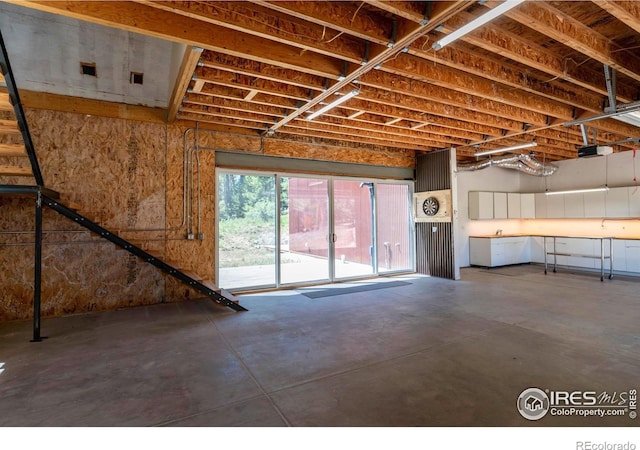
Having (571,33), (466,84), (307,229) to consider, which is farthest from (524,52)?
(307,229)

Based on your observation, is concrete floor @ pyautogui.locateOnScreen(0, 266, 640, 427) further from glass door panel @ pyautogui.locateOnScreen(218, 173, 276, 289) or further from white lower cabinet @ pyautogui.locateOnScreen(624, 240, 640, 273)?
white lower cabinet @ pyautogui.locateOnScreen(624, 240, 640, 273)

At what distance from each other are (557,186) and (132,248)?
11.0 meters

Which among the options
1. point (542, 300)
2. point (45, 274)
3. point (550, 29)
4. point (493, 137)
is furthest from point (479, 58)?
point (45, 274)

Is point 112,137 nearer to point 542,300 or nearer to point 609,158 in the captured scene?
point 542,300

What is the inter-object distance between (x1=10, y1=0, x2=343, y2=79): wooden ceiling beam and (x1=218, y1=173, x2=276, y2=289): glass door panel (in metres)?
3.05

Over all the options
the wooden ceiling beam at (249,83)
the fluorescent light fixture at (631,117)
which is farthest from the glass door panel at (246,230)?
the fluorescent light fixture at (631,117)

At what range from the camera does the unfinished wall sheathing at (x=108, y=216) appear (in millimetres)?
4539

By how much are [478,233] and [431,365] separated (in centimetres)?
736

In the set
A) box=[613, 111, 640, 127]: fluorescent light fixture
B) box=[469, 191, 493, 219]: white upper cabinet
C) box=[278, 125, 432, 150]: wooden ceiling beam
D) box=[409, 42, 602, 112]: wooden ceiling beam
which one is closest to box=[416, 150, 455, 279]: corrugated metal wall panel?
box=[278, 125, 432, 150]: wooden ceiling beam

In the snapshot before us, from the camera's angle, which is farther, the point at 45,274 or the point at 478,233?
the point at 478,233

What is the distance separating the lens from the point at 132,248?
4.52 meters

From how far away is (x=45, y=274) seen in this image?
4633 millimetres
